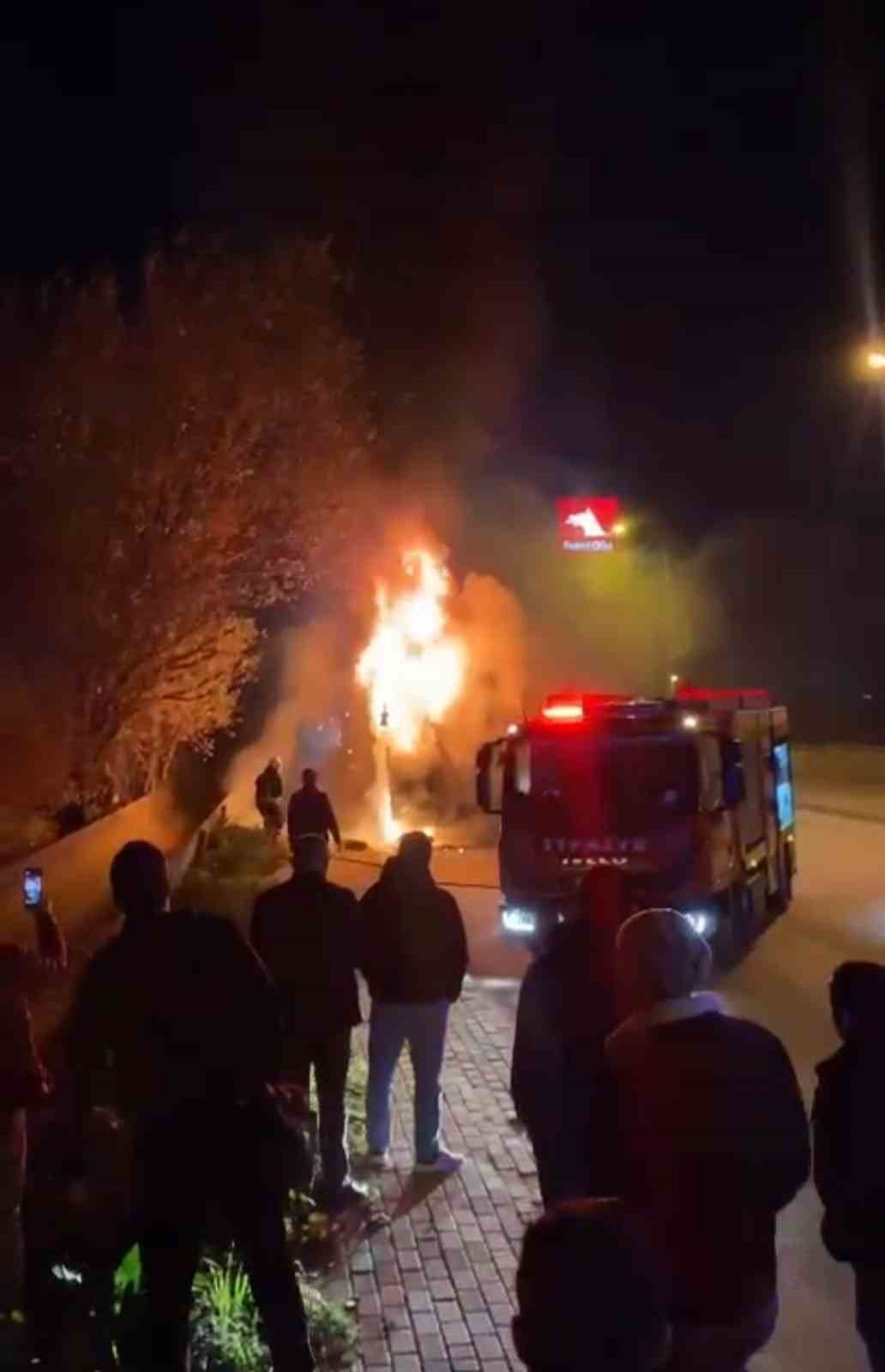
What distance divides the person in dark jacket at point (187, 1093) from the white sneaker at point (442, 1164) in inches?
111

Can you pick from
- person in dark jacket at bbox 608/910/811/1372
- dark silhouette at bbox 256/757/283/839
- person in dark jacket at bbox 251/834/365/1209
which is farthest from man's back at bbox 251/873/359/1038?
dark silhouette at bbox 256/757/283/839

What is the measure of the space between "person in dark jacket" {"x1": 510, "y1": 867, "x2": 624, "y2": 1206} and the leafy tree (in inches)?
511

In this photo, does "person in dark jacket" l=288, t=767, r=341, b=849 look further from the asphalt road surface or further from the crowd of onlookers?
the crowd of onlookers

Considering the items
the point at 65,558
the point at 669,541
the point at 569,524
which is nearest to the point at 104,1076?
the point at 65,558

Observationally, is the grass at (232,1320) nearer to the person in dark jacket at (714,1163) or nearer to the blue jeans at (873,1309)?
the person in dark jacket at (714,1163)

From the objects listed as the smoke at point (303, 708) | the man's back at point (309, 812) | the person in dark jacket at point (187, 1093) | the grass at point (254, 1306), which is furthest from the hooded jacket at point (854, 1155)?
the smoke at point (303, 708)

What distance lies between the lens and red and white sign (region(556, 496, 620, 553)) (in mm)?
44000

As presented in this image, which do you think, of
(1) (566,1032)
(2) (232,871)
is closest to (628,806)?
(2) (232,871)

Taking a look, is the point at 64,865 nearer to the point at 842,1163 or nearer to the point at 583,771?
the point at 583,771

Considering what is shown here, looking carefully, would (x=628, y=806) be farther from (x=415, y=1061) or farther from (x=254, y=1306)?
(x=254, y=1306)

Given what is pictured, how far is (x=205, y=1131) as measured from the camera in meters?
4.23

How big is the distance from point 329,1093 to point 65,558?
37.0ft

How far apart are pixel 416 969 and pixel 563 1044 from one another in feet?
8.41

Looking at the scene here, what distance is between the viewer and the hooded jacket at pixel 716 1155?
3391 mm
